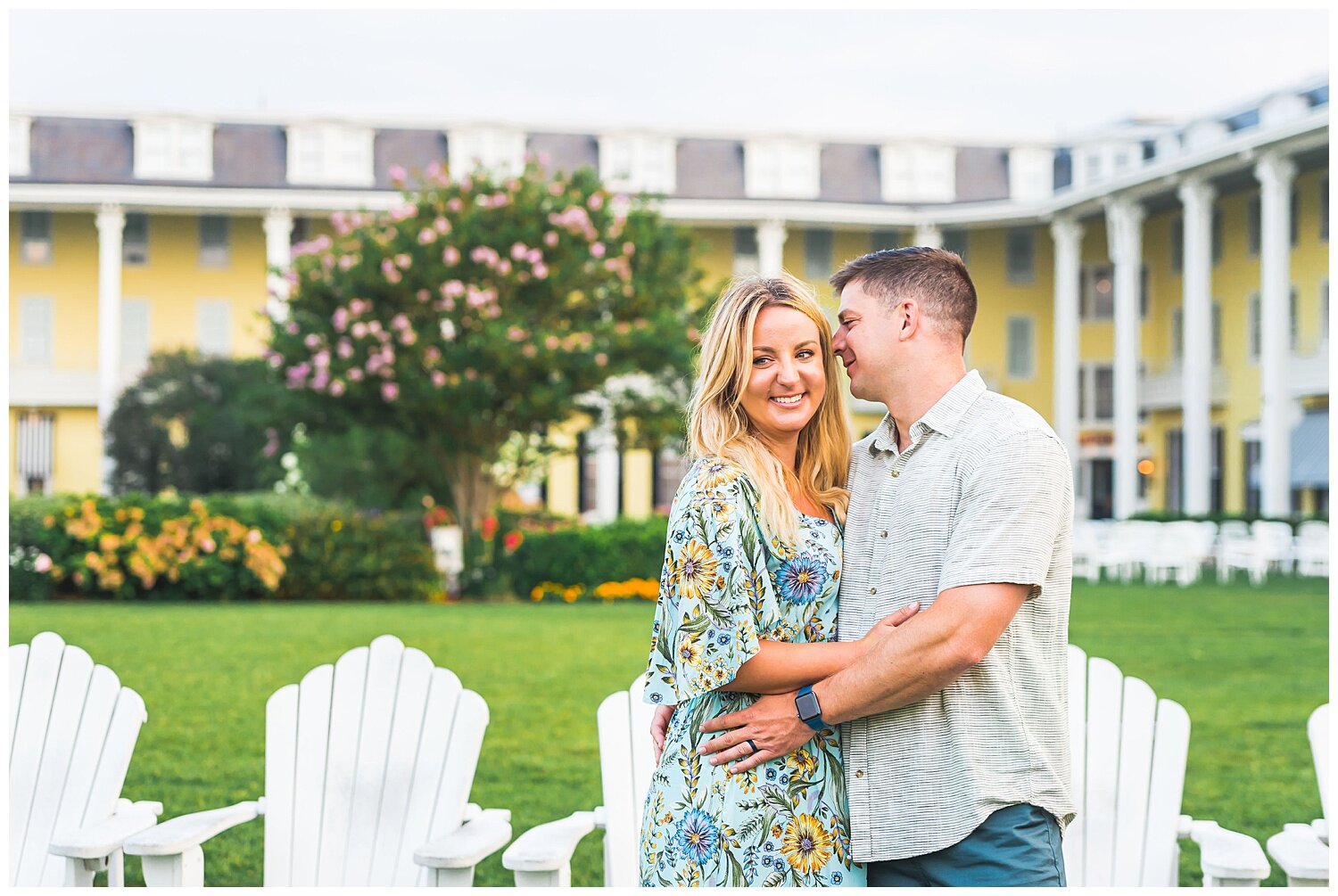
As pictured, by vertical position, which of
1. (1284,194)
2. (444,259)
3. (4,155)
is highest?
(1284,194)

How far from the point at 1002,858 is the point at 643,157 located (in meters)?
34.8

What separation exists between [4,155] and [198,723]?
5675 mm

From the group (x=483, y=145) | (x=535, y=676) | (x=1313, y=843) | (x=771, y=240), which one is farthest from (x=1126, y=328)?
(x=1313, y=843)

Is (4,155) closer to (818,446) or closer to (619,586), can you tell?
(818,446)

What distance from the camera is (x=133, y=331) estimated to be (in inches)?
1414

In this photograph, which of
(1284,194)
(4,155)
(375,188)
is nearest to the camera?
(4,155)

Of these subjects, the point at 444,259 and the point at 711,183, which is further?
the point at 711,183

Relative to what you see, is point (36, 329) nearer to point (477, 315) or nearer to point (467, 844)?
point (477, 315)

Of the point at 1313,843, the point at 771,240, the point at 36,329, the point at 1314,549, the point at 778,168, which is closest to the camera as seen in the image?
the point at 1313,843

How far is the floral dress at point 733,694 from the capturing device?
2859 mm

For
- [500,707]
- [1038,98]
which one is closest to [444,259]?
[500,707]

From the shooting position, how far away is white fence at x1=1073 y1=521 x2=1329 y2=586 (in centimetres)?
2059

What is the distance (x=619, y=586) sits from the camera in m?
17.5

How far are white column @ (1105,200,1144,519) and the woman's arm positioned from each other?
95.5ft
